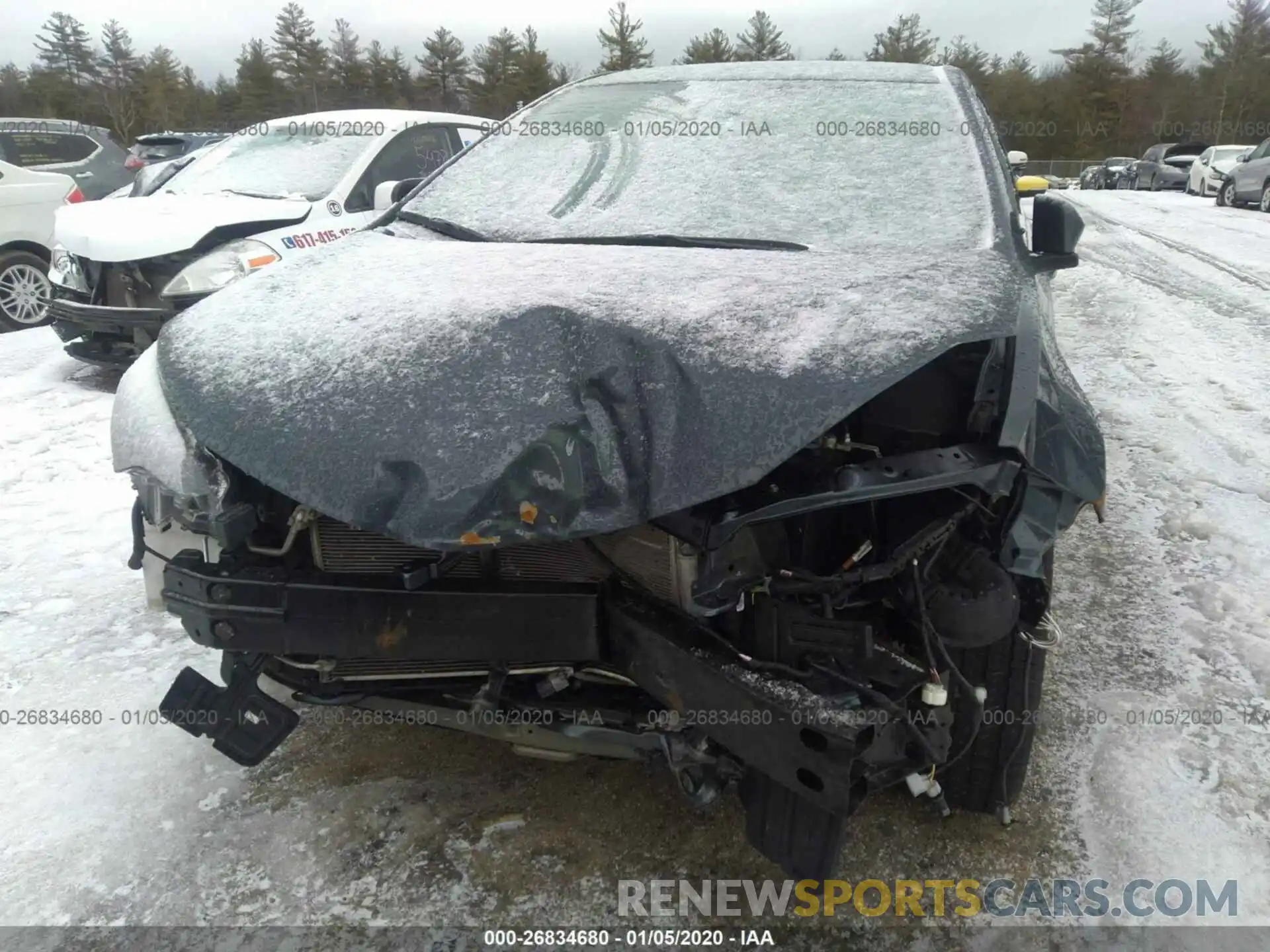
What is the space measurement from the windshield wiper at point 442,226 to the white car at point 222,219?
2.05 m

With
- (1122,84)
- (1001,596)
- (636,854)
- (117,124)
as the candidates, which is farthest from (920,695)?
(1122,84)

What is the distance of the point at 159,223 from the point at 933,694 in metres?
5.71

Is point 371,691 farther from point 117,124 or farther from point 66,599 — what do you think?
point 117,124

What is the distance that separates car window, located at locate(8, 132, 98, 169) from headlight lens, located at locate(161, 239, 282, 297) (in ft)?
19.4

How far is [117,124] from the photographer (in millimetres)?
38406

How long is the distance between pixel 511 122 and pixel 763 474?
2598 mm

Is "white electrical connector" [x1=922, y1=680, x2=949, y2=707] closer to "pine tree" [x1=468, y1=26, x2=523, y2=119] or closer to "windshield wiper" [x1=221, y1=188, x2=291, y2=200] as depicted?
"windshield wiper" [x1=221, y1=188, x2=291, y2=200]

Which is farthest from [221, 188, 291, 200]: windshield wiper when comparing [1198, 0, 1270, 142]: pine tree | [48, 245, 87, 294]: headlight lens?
[1198, 0, 1270, 142]: pine tree

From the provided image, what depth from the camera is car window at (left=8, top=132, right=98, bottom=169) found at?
31.8 feet

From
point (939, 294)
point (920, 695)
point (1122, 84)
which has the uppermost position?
point (1122, 84)

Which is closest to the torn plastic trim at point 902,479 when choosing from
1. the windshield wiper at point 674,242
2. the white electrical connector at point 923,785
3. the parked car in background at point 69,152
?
the white electrical connector at point 923,785

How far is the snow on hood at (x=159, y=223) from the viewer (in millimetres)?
5555

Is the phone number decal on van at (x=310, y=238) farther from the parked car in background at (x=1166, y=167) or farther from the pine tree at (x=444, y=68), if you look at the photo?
the pine tree at (x=444, y=68)

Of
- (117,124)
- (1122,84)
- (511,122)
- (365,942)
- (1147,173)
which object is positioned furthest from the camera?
(1122,84)
